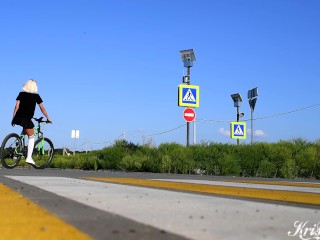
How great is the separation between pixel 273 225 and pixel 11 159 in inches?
437

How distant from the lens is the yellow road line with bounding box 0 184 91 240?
9.74 feet

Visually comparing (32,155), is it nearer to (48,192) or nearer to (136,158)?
(136,158)

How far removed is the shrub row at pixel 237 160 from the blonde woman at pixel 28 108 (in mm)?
4800

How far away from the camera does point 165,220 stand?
3.63m

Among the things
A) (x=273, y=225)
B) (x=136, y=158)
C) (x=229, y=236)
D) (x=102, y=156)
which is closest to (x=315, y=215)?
(x=273, y=225)

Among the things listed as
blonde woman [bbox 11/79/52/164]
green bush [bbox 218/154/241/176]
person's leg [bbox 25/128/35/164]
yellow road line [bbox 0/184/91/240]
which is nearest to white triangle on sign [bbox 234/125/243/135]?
green bush [bbox 218/154/241/176]

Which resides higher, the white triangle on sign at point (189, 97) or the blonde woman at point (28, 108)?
the white triangle on sign at point (189, 97)

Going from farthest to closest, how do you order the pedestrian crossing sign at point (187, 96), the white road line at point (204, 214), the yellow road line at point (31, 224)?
the pedestrian crossing sign at point (187, 96)
the white road line at point (204, 214)
the yellow road line at point (31, 224)

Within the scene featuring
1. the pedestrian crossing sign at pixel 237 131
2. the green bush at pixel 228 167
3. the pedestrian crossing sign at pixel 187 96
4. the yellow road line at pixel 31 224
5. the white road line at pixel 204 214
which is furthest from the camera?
the pedestrian crossing sign at pixel 237 131

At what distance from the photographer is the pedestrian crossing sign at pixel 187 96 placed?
20359mm

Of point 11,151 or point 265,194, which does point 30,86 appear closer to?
point 11,151

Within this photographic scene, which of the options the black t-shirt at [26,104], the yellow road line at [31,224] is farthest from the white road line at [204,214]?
the black t-shirt at [26,104]

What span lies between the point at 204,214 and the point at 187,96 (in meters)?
16.6

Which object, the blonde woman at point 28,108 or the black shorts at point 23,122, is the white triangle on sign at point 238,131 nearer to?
the blonde woman at point 28,108
